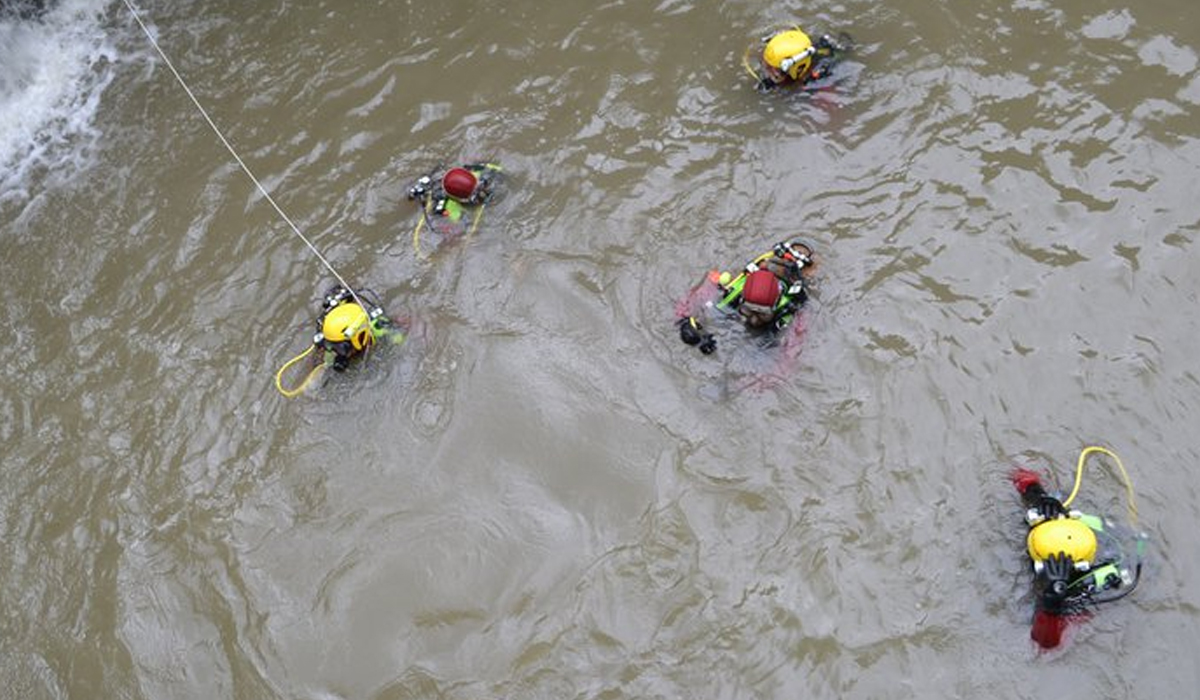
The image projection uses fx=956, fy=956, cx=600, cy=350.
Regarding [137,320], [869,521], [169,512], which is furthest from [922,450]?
[137,320]

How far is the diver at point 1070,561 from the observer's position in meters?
6.93

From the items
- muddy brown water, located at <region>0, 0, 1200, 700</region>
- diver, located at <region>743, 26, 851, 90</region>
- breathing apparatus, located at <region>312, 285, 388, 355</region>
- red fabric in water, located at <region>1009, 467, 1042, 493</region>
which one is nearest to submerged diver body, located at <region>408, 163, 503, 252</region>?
muddy brown water, located at <region>0, 0, 1200, 700</region>

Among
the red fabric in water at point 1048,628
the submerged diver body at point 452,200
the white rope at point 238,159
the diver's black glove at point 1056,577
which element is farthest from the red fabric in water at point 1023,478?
the white rope at point 238,159

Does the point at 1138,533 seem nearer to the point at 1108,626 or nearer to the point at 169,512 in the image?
the point at 1108,626

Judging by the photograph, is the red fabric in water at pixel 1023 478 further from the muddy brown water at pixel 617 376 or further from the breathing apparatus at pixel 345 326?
the breathing apparatus at pixel 345 326

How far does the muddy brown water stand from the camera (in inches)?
303

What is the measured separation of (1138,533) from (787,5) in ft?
21.8

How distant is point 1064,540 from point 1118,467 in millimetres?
1256

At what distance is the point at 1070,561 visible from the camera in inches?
273

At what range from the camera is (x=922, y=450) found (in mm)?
8148

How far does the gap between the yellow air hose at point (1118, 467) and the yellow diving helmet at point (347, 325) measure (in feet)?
20.4

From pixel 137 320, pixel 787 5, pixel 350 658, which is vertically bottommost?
pixel 350 658

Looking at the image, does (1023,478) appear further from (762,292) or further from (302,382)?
(302,382)

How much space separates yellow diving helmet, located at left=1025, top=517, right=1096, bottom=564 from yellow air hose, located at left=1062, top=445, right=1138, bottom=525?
0.38m
